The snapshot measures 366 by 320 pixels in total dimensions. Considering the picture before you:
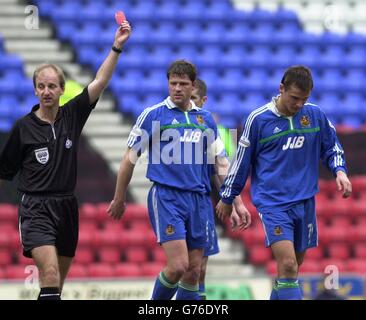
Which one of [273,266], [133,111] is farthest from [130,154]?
[133,111]

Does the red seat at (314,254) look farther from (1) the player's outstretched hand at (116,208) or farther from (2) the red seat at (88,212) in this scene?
(1) the player's outstretched hand at (116,208)

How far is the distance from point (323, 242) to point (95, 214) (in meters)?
2.84

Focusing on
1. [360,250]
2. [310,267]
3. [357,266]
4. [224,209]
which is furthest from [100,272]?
[224,209]

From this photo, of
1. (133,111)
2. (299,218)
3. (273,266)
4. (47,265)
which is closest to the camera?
(47,265)

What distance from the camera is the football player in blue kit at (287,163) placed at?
666 cm

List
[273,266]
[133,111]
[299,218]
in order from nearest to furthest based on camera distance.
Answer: [299,218] → [273,266] → [133,111]

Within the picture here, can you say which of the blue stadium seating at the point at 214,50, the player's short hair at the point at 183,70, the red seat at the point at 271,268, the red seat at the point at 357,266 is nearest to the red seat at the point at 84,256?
the red seat at the point at 271,268

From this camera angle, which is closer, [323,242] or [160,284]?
[160,284]

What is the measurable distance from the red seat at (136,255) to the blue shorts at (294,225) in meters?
5.21

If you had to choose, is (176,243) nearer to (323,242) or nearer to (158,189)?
(158,189)

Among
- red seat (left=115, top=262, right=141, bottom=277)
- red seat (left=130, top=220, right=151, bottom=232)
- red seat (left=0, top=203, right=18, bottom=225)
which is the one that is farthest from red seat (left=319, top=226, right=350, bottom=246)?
red seat (left=0, top=203, right=18, bottom=225)

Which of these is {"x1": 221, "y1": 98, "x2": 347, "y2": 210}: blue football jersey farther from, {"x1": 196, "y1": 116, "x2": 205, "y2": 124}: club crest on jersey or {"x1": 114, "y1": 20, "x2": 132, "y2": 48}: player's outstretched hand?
{"x1": 114, "y1": 20, "x2": 132, "y2": 48}: player's outstretched hand

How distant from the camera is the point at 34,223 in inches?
257

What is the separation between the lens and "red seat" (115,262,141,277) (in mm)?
11633
